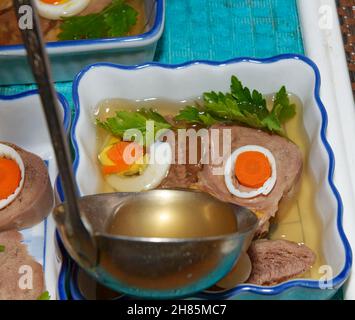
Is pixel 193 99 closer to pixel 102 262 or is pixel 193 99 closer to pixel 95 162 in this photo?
pixel 95 162

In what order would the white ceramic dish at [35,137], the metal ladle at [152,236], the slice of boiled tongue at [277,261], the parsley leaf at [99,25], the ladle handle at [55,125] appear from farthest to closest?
the parsley leaf at [99,25], the white ceramic dish at [35,137], the slice of boiled tongue at [277,261], the metal ladle at [152,236], the ladle handle at [55,125]

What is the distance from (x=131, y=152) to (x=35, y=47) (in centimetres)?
62

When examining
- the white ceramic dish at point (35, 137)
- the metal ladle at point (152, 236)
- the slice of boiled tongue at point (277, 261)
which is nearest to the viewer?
the metal ladle at point (152, 236)

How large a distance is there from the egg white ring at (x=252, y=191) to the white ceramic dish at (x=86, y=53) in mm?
332

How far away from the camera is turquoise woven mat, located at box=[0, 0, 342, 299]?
1.63m

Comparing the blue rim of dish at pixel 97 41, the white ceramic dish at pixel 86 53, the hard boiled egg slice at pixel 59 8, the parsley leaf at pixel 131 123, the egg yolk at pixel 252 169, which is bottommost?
the egg yolk at pixel 252 169

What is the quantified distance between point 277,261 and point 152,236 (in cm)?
37

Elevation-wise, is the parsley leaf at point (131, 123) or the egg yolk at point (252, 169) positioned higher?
the parsley leaf at point (131, 123)

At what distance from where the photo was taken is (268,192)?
1.34m

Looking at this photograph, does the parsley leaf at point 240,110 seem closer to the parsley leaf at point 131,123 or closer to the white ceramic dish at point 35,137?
the parsley leaf at point 131,123

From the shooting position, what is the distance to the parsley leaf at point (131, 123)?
141cm

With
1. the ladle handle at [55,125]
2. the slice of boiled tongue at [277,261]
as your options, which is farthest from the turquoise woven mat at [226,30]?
the ladle handle at [55,125]

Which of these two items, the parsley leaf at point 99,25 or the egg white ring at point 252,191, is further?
the parsley leaf at point 99,25
